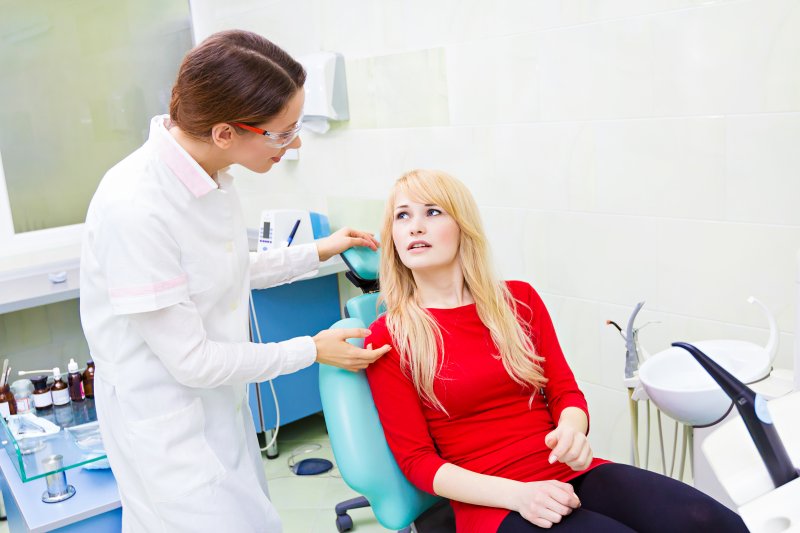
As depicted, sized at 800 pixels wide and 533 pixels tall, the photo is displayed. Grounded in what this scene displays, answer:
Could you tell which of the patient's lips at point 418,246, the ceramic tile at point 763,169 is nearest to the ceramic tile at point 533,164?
the ceramic tile at point 763,169

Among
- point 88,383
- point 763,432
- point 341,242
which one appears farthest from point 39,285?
point 763,432

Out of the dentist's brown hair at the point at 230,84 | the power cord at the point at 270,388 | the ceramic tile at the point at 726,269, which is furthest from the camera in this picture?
the power cord at the point at 270,388

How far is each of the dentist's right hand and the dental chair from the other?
0.21ft

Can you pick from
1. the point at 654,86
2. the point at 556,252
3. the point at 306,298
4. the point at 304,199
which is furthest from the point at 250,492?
the point at 304,199

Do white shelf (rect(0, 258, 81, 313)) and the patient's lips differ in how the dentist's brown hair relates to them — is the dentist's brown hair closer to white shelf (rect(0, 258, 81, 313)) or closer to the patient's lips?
the patient's lips

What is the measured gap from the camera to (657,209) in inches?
83.7

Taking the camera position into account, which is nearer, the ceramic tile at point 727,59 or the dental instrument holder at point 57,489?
the dental instrument holder at point 57,489

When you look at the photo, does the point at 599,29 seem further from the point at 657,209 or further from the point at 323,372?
the point at 323,372

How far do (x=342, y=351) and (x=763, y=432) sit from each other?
0.88 metres

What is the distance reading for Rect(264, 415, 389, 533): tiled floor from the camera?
8.41ft

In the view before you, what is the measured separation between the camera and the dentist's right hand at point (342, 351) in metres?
1.57

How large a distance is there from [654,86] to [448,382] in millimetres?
993

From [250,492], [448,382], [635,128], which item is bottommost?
[250,492]

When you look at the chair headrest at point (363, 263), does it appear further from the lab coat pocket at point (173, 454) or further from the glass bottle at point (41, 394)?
the glass bottle at point (41, 394)
